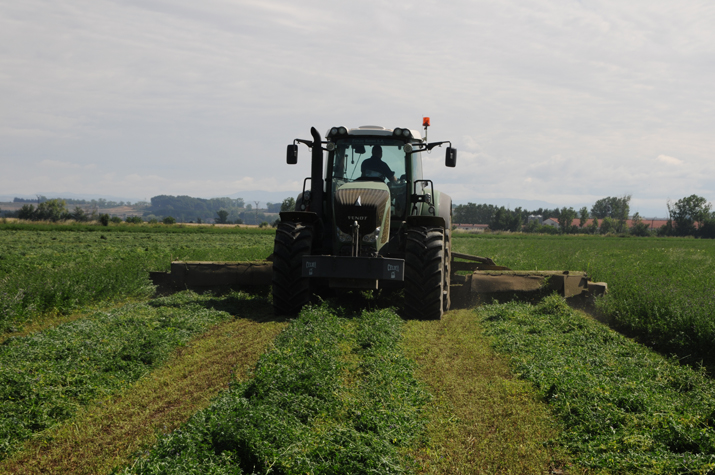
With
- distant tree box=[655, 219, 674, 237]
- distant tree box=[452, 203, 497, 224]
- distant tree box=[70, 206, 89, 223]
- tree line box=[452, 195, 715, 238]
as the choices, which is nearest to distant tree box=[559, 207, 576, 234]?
tree line box=[452, 195, 715, 238]

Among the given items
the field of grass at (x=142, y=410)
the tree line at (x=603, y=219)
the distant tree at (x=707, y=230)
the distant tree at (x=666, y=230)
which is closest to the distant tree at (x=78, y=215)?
the tree line at (x=603, y=219)

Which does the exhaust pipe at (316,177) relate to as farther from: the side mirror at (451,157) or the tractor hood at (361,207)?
the side mirror at (451,157)

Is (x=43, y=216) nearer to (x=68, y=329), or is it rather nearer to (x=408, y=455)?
(x=68, y=329)

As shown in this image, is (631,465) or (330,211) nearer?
(631,465)

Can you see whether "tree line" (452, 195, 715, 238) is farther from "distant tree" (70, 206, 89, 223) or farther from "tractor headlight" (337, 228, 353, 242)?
"tractor headlight" (337, 228, 353, 242)

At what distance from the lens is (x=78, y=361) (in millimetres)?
5359

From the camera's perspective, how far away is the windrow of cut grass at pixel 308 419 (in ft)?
10.8

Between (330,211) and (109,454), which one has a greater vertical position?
(330,211)

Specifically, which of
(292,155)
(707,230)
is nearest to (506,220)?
(707,230)

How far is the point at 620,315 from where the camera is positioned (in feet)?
28.4

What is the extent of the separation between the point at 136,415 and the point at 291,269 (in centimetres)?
398

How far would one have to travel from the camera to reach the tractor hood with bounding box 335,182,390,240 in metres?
7.97

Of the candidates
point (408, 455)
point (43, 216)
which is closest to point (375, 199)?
point (408, 455)

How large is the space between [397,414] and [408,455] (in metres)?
0.53
